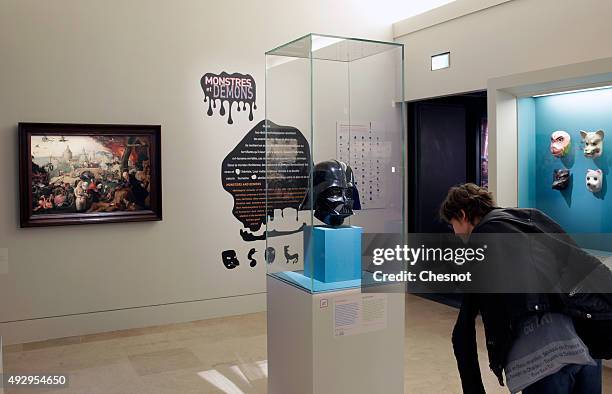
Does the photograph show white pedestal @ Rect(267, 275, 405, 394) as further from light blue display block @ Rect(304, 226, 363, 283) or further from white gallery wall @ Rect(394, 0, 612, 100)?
white gallery wall @ Rect(394, 0, 612, 100)

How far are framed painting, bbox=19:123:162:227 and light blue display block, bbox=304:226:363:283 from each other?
9.25 ft

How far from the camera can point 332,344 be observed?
304 centimetres

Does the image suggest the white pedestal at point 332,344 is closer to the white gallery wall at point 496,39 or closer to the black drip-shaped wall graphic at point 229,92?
the white gallery wall at point 496,39

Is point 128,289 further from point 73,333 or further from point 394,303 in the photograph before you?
point 394,303

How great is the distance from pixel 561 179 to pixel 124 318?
4.18 m

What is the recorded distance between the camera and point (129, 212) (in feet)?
17.7

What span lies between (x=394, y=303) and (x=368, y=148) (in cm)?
91

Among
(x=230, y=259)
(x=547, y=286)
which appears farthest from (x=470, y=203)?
(x=230, y=259)

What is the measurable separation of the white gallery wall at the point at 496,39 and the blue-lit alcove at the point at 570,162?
14.1 inches

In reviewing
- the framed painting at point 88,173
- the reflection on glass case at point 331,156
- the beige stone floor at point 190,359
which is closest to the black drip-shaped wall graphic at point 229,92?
the framed painting at point 88,173

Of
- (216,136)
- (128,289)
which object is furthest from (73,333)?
(216,136)

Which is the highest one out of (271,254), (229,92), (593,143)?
(229,92)

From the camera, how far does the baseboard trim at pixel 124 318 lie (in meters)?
5.01

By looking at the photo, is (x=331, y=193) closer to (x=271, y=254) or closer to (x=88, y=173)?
(x=271, y=254)
